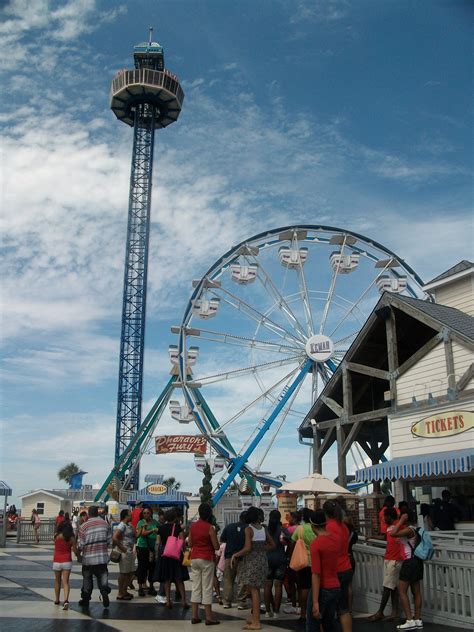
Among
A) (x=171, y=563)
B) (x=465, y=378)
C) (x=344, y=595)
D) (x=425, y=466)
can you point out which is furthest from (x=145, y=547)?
(x=465, y=378)

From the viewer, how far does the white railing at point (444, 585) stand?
8328 millimetres

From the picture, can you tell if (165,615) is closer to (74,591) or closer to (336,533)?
(74,591)

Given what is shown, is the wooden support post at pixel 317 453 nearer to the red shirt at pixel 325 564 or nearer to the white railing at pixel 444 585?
the white railing at pixel 444 585

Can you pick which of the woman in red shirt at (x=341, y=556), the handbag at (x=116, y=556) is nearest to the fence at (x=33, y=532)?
the handbag at (x=116, y=556)

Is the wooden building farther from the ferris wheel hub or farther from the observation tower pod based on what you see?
the observation tower pod

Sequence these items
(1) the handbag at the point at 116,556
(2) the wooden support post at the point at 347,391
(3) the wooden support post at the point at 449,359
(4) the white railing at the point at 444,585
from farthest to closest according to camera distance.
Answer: (2) the wooden support post at the point at 347,391 < (3) the wooden support post at the point at 449,359 < (1) the handbag at the point at 116,556 < (4) the white railing at the point at 444,585

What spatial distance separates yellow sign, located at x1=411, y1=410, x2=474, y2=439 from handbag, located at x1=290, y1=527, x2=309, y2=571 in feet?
21.0

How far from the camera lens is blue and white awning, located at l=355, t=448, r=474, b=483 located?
13.3 metres

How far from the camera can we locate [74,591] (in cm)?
1155

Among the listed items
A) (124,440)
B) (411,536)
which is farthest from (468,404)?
(124,440)

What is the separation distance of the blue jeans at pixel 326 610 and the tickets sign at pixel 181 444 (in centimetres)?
3169

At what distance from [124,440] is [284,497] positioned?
4446 cm

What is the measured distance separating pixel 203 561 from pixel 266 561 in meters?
0.79

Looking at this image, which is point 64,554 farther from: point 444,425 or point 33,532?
point 33,532
